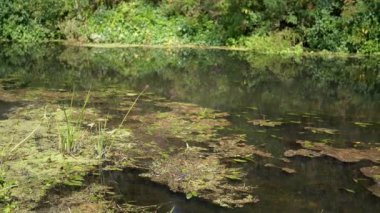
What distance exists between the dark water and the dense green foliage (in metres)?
1.88

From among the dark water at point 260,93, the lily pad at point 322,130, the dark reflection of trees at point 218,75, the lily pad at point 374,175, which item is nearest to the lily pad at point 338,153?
the dark water at point 260,93

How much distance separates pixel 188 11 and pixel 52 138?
1597 centimetres

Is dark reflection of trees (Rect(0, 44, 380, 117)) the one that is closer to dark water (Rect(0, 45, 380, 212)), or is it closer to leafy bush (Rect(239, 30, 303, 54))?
dark water (Rect(0, 45, 380, 212))

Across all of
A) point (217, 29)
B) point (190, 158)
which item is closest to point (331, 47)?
point (217, 29)

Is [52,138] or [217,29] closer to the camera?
[52,138]

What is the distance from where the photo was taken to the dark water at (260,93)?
531 centimetres

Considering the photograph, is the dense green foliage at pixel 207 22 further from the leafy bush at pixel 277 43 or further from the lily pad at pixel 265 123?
the lily pad at pixel 265 123

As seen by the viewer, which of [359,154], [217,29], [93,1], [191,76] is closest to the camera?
[359,154]

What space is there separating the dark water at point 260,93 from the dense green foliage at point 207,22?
188cm

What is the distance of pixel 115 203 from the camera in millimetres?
4910

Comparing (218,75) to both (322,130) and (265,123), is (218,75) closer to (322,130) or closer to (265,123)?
(265,123)

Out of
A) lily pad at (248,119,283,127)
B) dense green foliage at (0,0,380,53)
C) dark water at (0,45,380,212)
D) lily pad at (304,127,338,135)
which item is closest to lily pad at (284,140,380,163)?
dark water at (0,45,380,212)

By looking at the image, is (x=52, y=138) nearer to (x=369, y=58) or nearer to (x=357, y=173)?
(x=357, y=173)

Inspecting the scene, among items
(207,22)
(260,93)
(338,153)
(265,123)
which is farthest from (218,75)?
(207,22)
